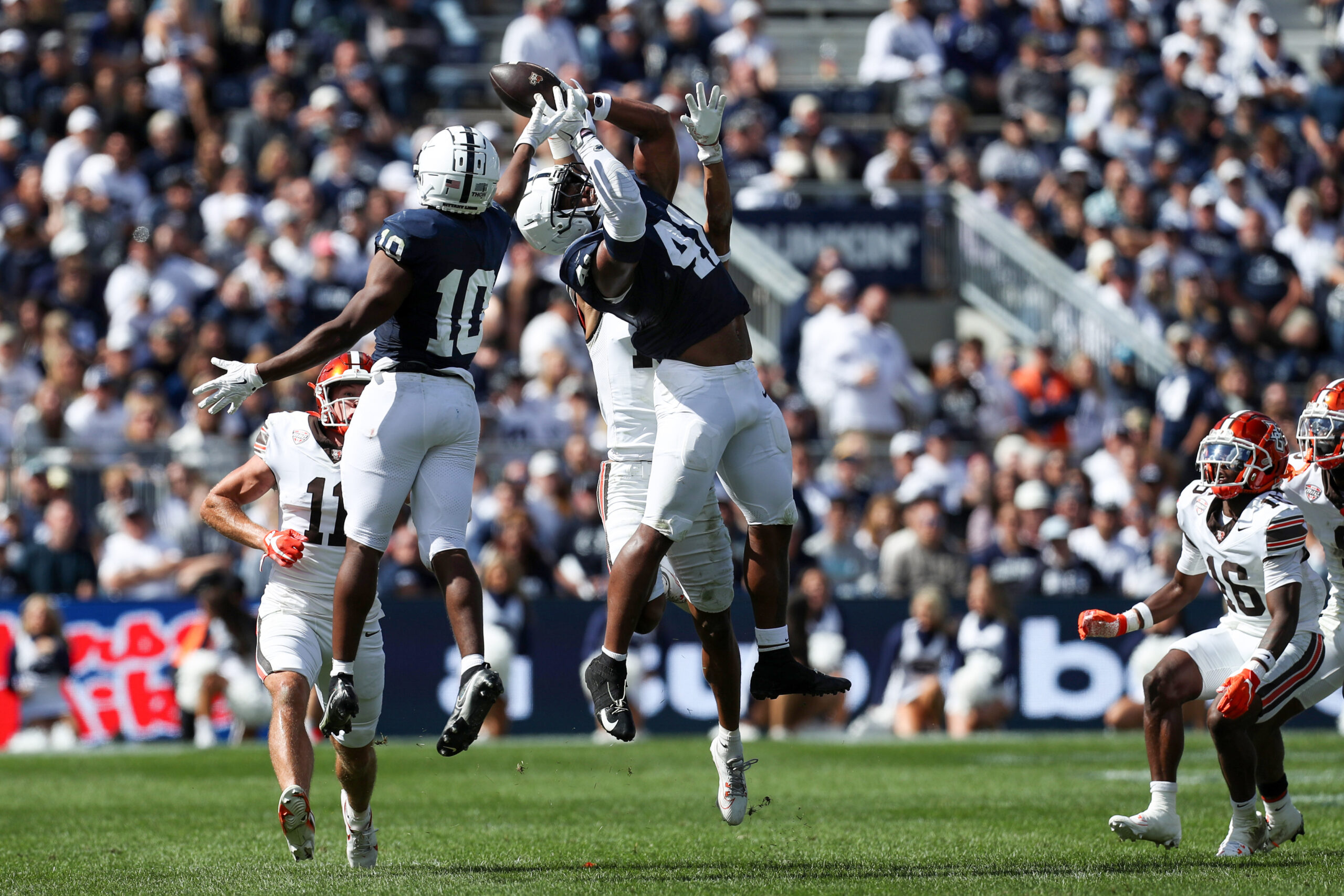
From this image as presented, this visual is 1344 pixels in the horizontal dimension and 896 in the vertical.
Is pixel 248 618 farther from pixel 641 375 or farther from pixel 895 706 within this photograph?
pixel 641 375

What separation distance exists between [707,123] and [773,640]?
229 centimetres

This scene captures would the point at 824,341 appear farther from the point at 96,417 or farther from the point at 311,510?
the point at 311,510

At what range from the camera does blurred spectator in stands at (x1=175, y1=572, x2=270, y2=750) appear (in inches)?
597

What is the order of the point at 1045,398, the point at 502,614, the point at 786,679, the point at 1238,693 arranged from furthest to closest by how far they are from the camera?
the point at 1045,398 < the point at 502,614 < the point at 786,679 < the point at 1238,693

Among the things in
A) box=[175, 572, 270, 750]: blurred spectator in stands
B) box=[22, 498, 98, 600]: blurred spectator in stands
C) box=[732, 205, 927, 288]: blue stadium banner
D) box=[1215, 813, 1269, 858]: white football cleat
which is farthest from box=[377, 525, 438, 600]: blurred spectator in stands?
box=[1215, 813, 1269, 858]: white football cleat

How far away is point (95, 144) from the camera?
19.2 metres

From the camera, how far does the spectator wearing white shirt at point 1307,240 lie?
20812mm

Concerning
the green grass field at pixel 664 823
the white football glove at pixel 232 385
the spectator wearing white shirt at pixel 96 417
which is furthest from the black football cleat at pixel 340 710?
the spectator wearing white shirt at pixel 96 417

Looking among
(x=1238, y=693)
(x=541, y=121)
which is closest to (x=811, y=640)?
(x=1238, y=693)

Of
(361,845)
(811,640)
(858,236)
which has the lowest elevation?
(361,845)

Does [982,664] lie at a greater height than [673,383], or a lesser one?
lesser

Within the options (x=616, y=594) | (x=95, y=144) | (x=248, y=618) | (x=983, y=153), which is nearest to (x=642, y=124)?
(x=616, y=594)

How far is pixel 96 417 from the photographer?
16688 millimetres

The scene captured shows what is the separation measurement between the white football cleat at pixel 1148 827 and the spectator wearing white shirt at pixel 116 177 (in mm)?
13048
